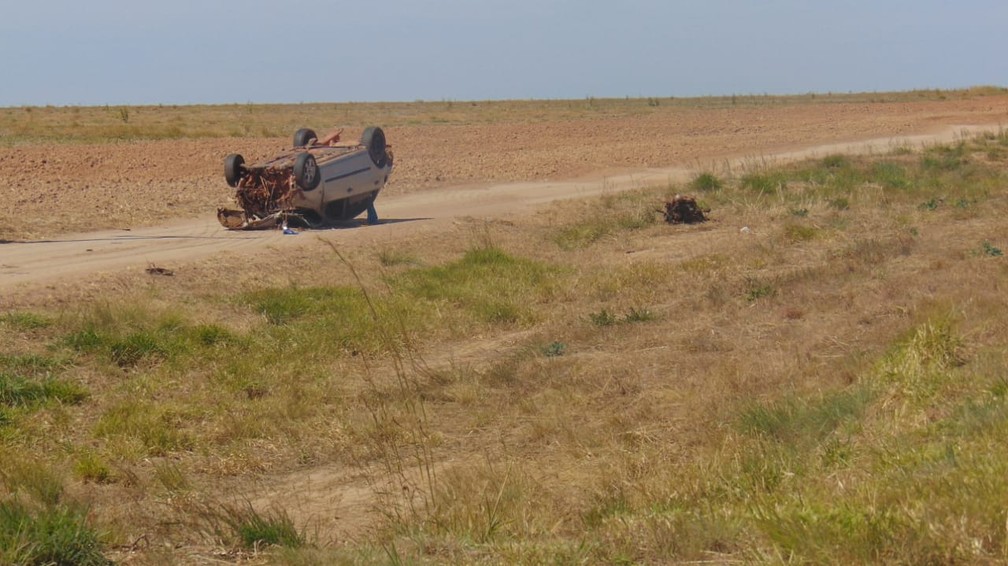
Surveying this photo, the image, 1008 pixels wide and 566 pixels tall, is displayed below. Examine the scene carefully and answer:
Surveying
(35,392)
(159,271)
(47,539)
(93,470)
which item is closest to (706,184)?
(159,271)

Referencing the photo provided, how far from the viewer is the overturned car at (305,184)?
17.1 metres

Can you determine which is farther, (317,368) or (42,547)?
(317,368)

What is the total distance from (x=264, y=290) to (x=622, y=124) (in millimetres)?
34666

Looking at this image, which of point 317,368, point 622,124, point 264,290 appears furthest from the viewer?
point 622,124

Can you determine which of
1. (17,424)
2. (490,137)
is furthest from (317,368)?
(490,137)

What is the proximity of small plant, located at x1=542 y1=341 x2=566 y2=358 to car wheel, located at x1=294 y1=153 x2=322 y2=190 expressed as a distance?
690 cm

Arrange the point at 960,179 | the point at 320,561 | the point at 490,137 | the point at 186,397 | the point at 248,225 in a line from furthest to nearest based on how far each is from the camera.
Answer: the point at 490,137
the point at 960,179
the point at 248,225
the point at 186,397
the point at 320,561

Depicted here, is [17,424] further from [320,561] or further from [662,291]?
[662,291]

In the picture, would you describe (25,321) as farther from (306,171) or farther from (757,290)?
(757,290)

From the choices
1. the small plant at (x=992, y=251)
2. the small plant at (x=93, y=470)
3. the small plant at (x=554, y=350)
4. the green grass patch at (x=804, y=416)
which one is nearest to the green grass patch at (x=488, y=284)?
the small plant at (x=554, y=350)

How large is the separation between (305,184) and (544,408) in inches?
351

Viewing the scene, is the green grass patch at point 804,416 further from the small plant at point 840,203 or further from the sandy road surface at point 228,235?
the small plant at point 840,203

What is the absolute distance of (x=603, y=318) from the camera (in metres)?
11.7

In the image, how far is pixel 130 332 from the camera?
1056 cm
